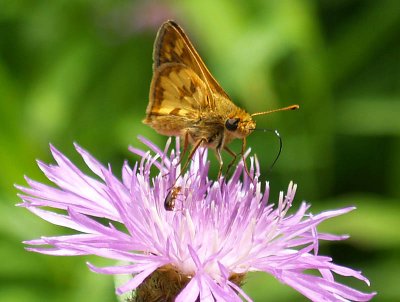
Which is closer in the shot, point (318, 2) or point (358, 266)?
point (358, 266)

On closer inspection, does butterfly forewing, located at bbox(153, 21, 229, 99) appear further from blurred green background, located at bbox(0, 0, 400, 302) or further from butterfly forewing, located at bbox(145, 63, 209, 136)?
blurred green background, located at bbox(0, 0, 400, 302)

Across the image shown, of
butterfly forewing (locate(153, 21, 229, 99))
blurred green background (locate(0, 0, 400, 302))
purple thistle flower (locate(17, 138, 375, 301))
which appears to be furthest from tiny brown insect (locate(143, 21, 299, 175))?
blurred green background (locate(0, 0, 400, 302))

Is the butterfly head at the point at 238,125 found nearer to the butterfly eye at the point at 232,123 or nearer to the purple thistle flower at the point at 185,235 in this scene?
the butterfly eye at the point at 232,123

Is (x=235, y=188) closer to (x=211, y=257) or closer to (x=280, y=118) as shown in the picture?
(x=211, y=257)

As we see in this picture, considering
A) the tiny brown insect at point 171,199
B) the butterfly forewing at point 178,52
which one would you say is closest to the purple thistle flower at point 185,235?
the tiny brown insect at point 171,199

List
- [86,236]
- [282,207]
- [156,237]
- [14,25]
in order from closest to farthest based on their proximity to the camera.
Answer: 1. [86,236]
2. [156,237]
3. [282,207]
4. [14,25]

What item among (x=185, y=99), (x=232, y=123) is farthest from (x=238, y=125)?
(x=185, y=99)

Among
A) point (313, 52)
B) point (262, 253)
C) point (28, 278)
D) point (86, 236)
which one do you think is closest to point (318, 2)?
point (313, 52)

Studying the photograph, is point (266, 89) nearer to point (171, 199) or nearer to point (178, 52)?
point (178, 52)
